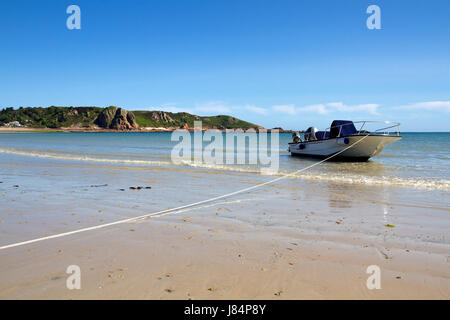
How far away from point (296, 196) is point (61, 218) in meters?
6.50

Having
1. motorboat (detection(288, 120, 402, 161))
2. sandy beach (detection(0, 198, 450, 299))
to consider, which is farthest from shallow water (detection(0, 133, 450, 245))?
motorboat (detection(288, 120, 402, 161))

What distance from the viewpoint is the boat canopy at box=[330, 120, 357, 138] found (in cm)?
2431

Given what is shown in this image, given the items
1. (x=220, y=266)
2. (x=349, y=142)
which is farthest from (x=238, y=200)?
(x=349, y=142)

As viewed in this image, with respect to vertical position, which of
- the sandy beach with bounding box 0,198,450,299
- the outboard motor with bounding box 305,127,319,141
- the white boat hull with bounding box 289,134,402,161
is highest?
the outboard motor with bounding box 305,127,319,141

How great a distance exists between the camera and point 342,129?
24641mm

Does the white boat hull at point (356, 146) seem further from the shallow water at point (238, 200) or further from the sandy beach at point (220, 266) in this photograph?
the sandy beach at point (220, 266)

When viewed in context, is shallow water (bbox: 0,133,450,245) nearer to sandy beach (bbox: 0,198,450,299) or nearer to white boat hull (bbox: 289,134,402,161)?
sandy beach (bbox: 0,198,450,299)

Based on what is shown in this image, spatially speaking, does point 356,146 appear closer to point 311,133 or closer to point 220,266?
point 311,133

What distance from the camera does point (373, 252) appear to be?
15.9 ft

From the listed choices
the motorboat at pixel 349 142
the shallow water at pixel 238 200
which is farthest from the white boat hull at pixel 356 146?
the shallow water at pixel 238 200
